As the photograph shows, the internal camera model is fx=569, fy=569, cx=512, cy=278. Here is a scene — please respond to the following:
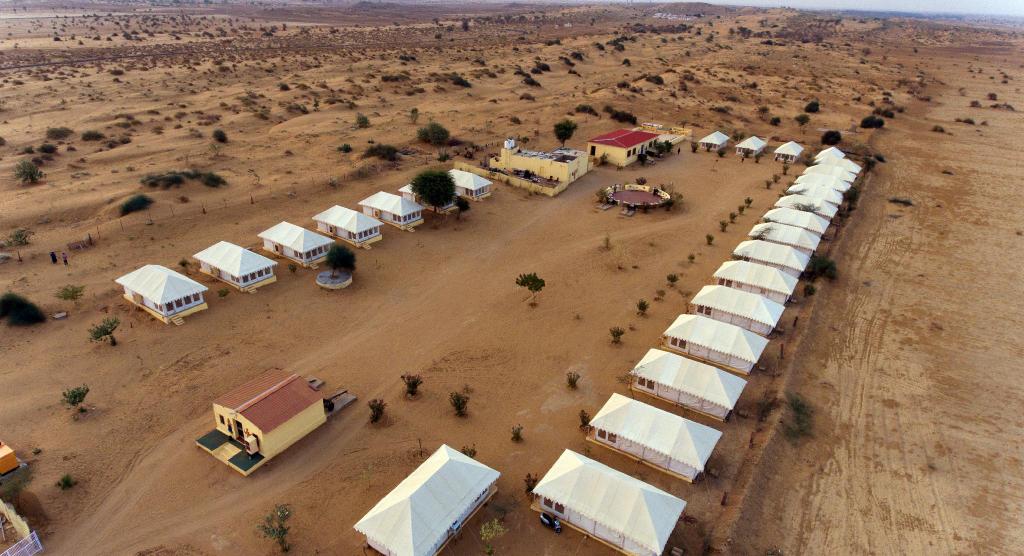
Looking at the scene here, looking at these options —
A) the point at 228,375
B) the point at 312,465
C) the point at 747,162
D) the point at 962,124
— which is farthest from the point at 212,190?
the point at 962,124

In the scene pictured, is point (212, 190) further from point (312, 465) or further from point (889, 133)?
point (889, 133)

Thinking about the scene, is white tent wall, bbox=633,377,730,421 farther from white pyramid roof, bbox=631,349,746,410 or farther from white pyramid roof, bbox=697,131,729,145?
white pyramid roof, bbox=697,131,729,145

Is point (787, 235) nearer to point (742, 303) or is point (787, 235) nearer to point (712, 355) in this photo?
point (742, 303)

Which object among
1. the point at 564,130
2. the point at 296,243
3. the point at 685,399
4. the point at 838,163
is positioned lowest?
the point at 685,399

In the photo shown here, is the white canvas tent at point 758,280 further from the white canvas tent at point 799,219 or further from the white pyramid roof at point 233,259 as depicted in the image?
the white pyramid roof at point 233,259

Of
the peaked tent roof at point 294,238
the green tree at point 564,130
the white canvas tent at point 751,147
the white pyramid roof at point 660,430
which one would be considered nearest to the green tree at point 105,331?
the peaked tent roof at point 294,238

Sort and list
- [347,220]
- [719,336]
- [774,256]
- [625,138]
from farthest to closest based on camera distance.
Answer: [625,138]
[347,220]
[774,256]
[719,336]

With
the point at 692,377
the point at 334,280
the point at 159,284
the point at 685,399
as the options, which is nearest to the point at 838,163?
the point at 692,377
